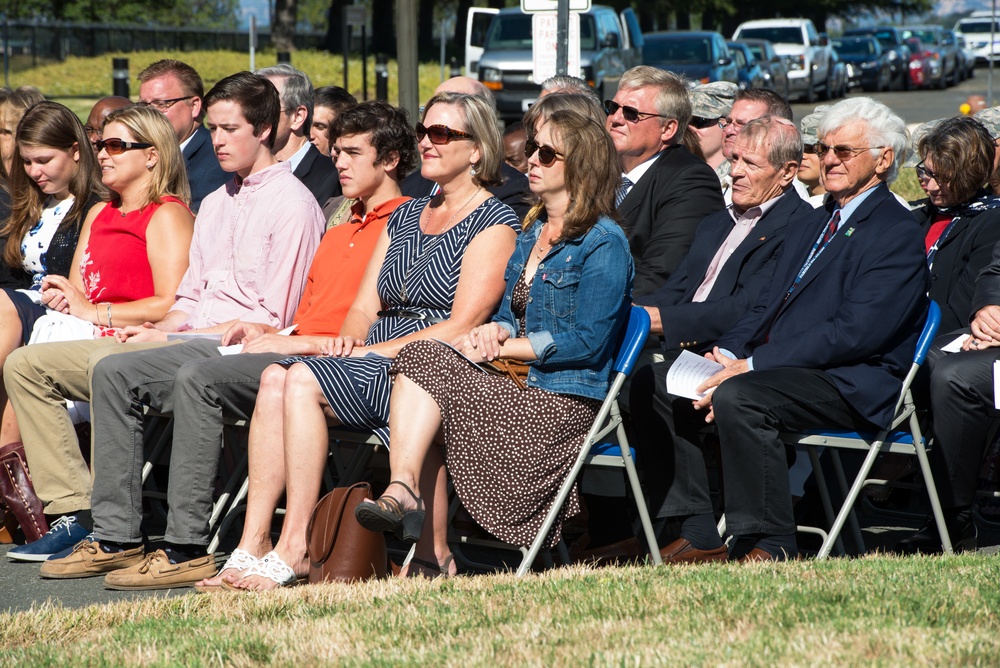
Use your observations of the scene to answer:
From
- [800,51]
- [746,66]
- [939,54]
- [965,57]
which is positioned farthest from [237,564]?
[965,57]

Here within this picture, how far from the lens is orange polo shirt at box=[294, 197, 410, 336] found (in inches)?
241

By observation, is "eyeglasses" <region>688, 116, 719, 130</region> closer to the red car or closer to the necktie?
the necktie

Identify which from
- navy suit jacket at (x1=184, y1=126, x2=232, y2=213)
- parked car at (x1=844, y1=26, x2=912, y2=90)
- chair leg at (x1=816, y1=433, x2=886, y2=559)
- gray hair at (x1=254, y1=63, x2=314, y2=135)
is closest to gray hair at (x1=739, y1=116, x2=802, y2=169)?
chair leg at (x1=816, y1=433, x2=886, y2=559)

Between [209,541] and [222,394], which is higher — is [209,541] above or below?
below

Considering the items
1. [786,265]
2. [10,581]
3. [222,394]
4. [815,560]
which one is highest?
[786,265]

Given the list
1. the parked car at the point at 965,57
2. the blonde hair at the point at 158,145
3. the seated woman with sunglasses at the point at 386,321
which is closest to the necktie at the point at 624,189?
the seated woman with sunglasses at the point at 386,321

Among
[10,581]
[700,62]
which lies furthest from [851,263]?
[700,62]

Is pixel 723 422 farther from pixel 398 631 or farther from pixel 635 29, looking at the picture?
pixel 635 29

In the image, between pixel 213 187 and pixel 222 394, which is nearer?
pixel 222 394

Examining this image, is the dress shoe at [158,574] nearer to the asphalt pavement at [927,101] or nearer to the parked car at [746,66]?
the asphalt pavement at [927,101]

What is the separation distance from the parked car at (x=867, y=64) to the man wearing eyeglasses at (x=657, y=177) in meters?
38.1

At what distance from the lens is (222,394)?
548 centimetres

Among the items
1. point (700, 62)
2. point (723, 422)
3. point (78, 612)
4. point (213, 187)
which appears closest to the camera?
point (78, 612)

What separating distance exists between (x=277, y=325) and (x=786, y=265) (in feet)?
7.90
